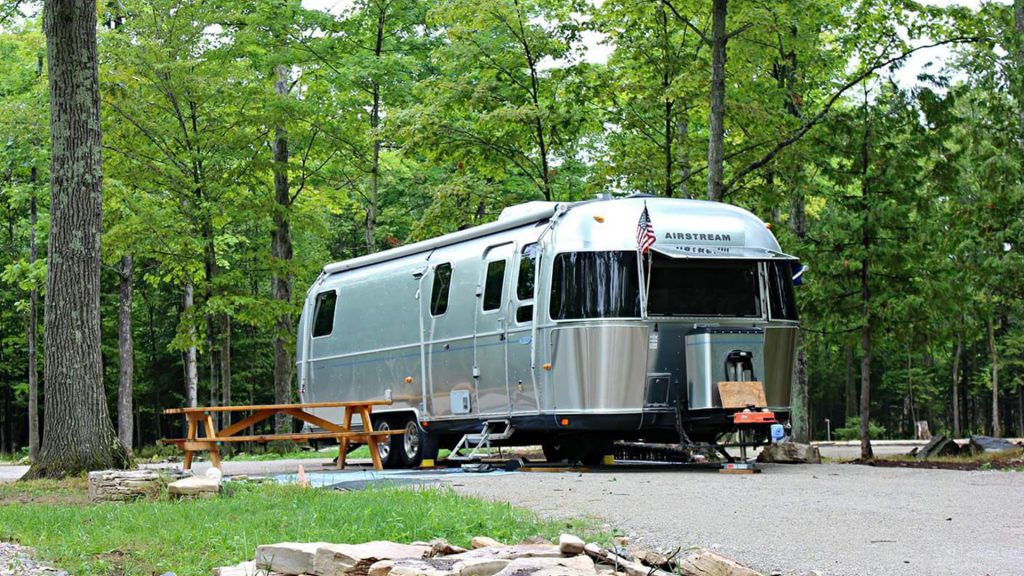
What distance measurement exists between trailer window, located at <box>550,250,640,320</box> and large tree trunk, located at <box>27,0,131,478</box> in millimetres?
5372

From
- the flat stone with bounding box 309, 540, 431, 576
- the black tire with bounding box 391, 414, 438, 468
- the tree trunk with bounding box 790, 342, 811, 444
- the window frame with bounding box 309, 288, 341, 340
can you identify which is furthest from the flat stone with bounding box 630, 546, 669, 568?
the tree trunk with bounding box 790, 342, 811, 444

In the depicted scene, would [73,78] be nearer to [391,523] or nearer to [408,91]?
[391,523]

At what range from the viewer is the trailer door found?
48.2 ft

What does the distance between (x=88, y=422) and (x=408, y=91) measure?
482 inches

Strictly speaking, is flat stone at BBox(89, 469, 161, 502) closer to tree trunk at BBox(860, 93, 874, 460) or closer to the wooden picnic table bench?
the wooden picnic table bench

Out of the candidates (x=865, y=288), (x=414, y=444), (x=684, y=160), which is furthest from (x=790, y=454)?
(x=684, y=160)

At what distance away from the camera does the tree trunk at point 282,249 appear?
24266 mm

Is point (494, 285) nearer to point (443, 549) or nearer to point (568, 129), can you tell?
→ point (568, 129)

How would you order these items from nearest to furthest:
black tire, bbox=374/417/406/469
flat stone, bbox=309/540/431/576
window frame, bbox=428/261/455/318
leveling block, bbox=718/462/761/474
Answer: flat stone, bbox=309/540/431/576, leveling block, bbox=718/462/761/474, window frame, bbox=428/261/455/318, black tire, bbox=374/417/406/469

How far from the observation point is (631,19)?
20.5 meters

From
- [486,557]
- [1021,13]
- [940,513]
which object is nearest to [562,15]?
[1021,13]

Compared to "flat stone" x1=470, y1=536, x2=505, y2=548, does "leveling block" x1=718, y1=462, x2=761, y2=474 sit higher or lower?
lower

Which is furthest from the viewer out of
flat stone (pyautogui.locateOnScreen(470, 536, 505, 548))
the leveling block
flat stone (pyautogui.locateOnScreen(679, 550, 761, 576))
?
the leveling block

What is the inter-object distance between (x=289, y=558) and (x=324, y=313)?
12.7 metres
